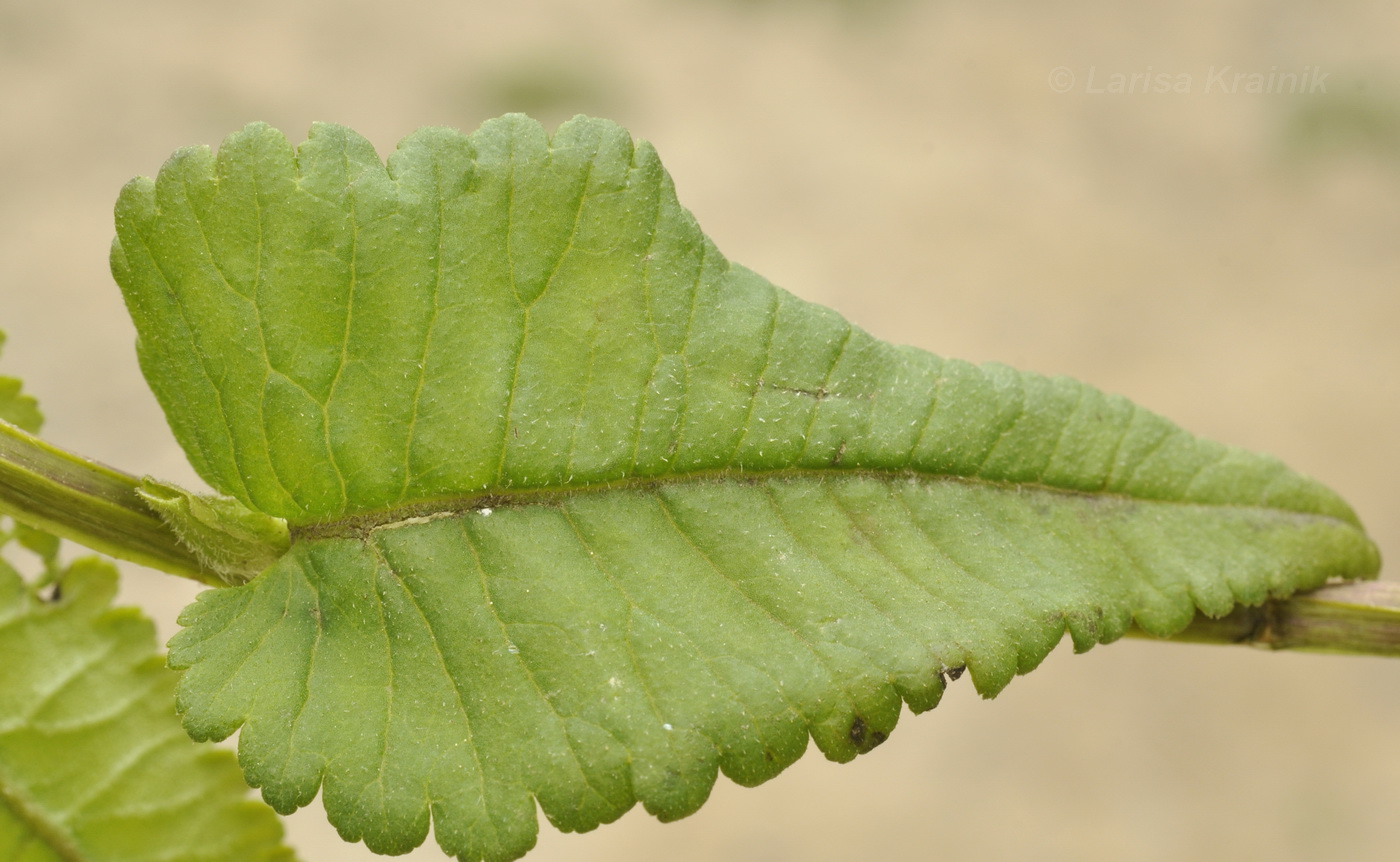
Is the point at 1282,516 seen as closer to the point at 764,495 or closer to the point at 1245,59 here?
the point at 764,495

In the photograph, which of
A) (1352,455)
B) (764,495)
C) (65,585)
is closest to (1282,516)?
(764,495)

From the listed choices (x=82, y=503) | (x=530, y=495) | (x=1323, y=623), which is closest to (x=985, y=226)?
(x=1323, y=623)

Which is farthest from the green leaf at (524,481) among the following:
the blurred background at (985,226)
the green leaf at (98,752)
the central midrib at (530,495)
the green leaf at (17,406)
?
the blurred background at (985,226)

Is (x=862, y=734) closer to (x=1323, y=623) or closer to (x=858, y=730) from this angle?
(x=858, y=730)

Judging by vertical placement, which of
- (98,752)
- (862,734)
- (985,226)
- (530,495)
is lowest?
(98,752)

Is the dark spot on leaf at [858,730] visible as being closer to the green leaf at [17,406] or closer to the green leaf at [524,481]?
the green leaf at [524,481]

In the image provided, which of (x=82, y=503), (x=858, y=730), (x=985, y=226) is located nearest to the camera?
(x=858, y=730)
